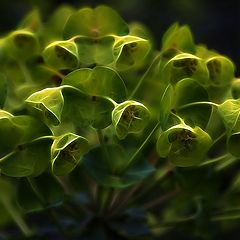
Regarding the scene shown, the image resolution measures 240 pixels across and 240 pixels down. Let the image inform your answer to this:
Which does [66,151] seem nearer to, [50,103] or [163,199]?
[50,103]

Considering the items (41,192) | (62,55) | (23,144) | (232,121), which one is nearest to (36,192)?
(41,192)

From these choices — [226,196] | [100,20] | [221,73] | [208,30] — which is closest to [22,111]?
[100,20]

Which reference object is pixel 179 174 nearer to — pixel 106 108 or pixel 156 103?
pixel 156 103

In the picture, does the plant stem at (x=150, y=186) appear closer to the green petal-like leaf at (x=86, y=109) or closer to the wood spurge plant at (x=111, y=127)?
the wood spurge plant at (x=111, y=127)

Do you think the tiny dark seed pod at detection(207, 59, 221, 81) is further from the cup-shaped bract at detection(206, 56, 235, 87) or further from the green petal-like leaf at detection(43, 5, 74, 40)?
the green petal-like leaf at detection(43, 5, 74, 40)

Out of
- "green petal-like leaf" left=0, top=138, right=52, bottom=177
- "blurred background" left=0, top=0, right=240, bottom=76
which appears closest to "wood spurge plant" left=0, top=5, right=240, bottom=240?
"green petal-like leaf" left=0, top=138, right=52, bottom=177
